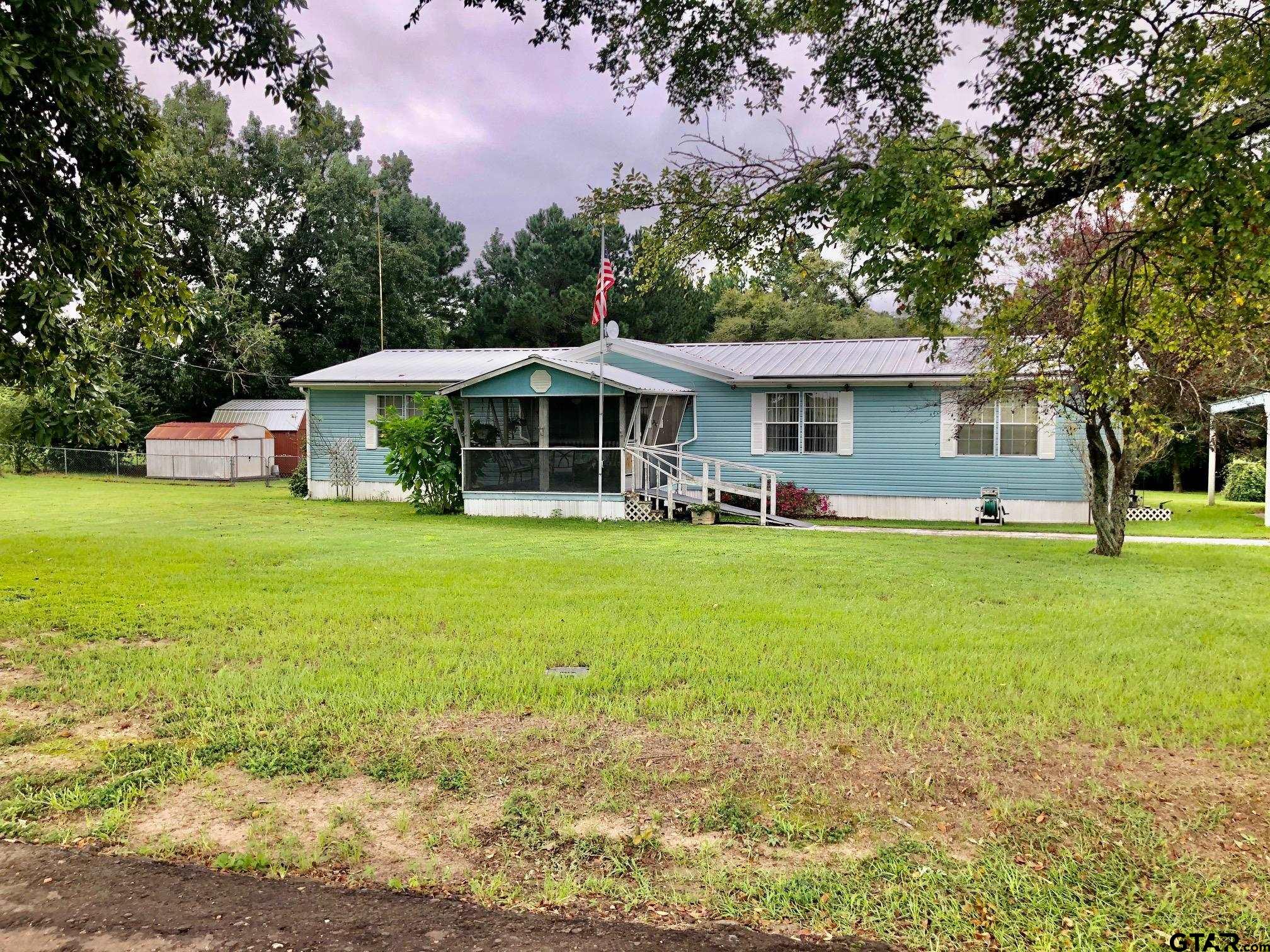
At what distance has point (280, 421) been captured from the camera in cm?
3625

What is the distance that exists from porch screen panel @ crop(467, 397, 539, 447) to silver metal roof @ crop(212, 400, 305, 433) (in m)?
20.4

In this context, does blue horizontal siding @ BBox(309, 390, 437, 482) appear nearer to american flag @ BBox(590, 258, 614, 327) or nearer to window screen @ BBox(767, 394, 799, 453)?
american flag @ BBox(590, 258, 614, 327)

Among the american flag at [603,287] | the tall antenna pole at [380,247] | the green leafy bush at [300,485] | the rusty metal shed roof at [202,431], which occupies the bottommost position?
the green leafy bush at [300,485]

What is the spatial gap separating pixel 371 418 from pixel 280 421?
616 inches

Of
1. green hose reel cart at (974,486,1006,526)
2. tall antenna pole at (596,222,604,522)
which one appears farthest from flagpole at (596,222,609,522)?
green hose reel cart at (974,486,1006,526)

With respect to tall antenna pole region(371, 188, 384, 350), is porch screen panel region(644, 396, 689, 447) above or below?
below

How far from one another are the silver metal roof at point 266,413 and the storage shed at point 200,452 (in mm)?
2725

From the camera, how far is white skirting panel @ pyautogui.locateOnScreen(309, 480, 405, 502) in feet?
73.8

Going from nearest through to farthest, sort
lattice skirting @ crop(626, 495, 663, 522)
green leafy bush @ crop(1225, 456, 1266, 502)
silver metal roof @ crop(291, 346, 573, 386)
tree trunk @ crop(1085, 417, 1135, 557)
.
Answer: tree trunk @ crop(1085, 417, 1135, 557) < lattice skirting @ crop(626, 495, 663, 522) < silver metal roof @ crop(291, 346, 573, 386) < green leafy bush @ crop(1225, 456, 1266, 502)

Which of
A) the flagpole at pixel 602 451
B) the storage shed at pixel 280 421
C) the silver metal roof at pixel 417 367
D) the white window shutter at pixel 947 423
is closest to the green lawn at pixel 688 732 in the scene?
the flagpole at pixel 602 451

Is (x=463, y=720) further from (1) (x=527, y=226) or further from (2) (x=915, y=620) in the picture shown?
(1) (x=527, y=226)

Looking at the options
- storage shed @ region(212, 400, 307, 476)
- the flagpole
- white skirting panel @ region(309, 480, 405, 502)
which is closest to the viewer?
the flagpole

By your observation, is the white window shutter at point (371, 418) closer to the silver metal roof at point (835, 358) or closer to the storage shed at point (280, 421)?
the silver metal roof at point (835, 358)

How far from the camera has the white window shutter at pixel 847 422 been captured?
19.5 metres
